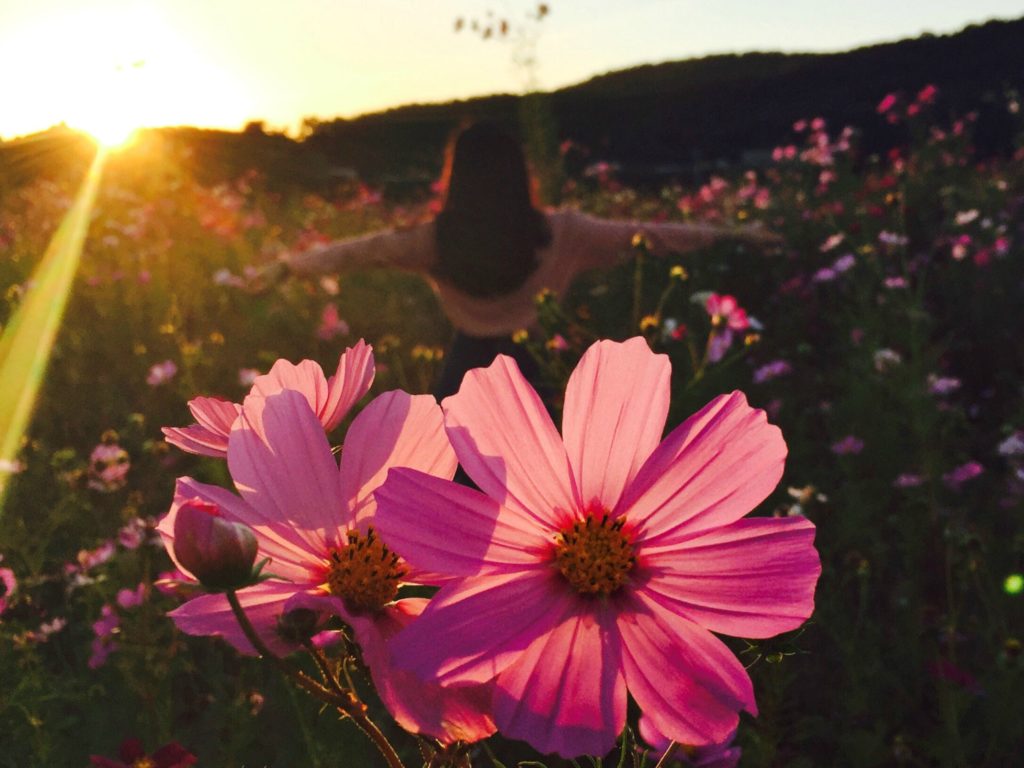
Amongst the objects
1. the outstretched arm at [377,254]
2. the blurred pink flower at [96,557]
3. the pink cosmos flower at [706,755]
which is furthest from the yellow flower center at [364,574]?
the outstretched arm at [377,254]

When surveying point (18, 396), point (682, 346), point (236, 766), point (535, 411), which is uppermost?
point (535, 411)

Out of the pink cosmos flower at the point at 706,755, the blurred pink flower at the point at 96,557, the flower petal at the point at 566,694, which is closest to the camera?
the flower petal at the point at 566,694

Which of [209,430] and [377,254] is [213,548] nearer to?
[209,430]

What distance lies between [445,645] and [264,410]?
0.54 ft

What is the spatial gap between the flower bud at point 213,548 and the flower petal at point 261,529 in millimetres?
43

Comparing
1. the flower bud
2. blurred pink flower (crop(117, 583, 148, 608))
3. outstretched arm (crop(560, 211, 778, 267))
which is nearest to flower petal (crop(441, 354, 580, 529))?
the flower bud

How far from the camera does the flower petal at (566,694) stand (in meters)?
0.37

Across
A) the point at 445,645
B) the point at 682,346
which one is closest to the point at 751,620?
the point at 445,645

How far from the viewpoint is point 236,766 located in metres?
1.58

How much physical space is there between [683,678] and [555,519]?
12 cm

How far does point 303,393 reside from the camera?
1.62ft

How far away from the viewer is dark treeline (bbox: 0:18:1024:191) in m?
13.0

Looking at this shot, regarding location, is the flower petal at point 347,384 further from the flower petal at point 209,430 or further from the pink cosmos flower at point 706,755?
the pink cosmos flower at point 706,755

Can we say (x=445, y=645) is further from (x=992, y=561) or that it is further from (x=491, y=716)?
(x=992, y=561)
